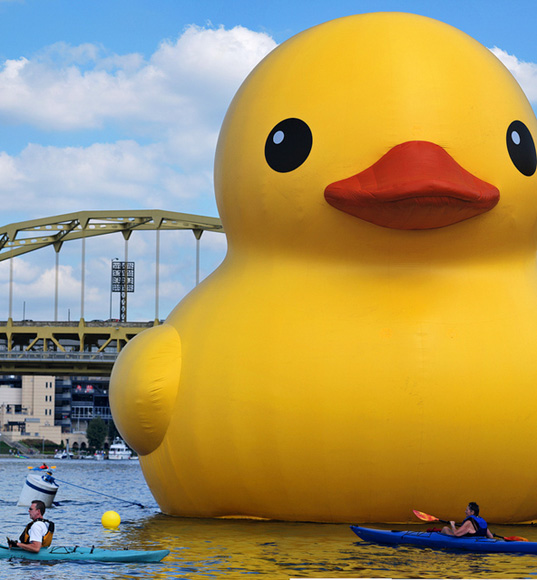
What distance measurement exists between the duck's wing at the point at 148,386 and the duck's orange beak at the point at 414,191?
237 cm

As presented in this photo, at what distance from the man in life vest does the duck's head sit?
370 centimetres

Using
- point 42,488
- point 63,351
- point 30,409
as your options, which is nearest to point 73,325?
point 63,351

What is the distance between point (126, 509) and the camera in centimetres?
1478

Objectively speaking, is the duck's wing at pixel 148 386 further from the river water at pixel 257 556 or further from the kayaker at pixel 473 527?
the kayaker at pixel 473 527

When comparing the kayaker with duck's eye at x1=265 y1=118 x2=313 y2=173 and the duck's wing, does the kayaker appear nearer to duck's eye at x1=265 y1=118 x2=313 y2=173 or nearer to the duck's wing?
the duck's wing

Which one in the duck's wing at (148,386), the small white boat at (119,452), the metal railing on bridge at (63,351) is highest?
the metal railing on bridge at (63,351)

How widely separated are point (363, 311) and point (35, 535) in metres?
3.77

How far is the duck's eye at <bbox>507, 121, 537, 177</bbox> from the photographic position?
35.6ft

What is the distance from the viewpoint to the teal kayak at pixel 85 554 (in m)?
8.70

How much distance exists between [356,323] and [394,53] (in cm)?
284

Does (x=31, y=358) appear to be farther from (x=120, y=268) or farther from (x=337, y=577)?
(x=120, y=268)

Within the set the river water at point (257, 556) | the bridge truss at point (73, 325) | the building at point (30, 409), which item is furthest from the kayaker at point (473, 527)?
the building at point (30, 409)

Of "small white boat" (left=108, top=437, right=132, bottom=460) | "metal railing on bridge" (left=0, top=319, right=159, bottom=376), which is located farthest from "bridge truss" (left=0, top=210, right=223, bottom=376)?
"small white boat" (left=108, top=437, right=132, bottom=460)

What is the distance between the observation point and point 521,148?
10938 mm
